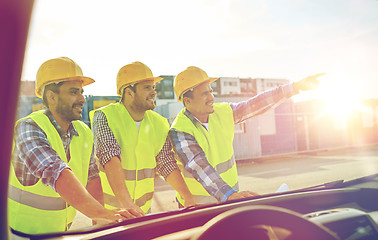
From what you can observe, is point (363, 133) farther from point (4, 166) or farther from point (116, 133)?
point (4, 166)

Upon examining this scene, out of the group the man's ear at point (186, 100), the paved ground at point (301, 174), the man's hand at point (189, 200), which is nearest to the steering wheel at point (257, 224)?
the paved ground at point (301, 174)

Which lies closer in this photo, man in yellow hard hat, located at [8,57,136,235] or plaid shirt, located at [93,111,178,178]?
man in yellow hard hat, located at [8,57,136,235]

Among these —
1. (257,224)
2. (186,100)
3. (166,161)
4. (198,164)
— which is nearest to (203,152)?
(198,164)

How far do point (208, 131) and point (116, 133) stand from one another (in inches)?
23.3

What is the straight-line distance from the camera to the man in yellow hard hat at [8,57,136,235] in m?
1.13

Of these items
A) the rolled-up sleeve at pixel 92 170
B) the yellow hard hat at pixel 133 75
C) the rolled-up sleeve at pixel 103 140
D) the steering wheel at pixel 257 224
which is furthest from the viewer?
the rolled-up sleeve at pixel 103 140

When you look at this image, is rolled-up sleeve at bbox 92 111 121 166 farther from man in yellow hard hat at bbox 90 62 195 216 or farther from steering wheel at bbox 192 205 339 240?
steering wheel at bbox 192 205 339 240

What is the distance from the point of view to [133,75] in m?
1.73

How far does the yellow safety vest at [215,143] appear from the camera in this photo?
6.32 feet

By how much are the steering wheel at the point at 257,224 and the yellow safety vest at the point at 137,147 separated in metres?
1.20

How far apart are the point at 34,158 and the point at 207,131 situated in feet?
3.81

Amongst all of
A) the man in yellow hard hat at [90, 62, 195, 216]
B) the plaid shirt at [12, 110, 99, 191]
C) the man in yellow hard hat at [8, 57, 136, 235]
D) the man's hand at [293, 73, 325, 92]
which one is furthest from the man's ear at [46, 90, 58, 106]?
the man's hand at [293, 73, 325, 92]

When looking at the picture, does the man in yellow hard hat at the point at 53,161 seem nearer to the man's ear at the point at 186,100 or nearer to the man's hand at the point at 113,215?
the man's hand at the point at 113,215

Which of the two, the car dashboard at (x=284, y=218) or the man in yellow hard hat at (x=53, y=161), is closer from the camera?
the car dashboard at (x=284, y=218)
